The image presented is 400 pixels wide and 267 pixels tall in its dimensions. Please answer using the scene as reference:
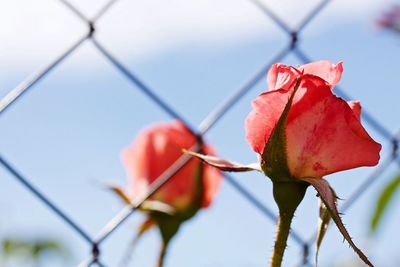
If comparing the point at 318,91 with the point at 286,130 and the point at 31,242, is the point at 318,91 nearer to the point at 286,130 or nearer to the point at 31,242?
the point at 286,130

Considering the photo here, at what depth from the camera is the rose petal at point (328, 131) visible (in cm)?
40

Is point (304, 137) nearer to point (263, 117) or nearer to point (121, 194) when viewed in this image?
point (263, 117)

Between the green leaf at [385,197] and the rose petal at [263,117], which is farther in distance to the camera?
the green leaf at [385,197]

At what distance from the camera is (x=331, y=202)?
400mm

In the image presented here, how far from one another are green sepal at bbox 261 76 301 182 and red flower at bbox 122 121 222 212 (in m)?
0.28

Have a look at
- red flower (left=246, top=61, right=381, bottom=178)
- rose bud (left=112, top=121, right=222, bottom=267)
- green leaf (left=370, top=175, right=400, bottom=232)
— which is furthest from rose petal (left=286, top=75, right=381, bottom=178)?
green leaf (left=370, top=175, right=400, bottom=232)

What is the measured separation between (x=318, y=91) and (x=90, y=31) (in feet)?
1.30

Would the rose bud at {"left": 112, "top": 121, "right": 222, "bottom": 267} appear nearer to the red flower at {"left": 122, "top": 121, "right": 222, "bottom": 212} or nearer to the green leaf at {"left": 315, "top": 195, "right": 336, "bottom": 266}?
the red flower at {"left": 122, "top": 121, "right": 222, "bottom": 212}

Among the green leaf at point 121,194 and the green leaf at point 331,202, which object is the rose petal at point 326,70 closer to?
the green leaf at point 331,202

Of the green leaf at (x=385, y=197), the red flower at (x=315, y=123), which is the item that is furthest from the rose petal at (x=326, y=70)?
the green leaf at (x=385, y=197)

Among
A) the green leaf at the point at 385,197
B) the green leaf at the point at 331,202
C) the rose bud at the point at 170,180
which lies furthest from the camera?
the green leaf at the point at 385,197

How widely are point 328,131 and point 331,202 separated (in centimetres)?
3

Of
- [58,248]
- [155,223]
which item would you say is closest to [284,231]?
[155,223]

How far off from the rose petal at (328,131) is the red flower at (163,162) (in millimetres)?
297
